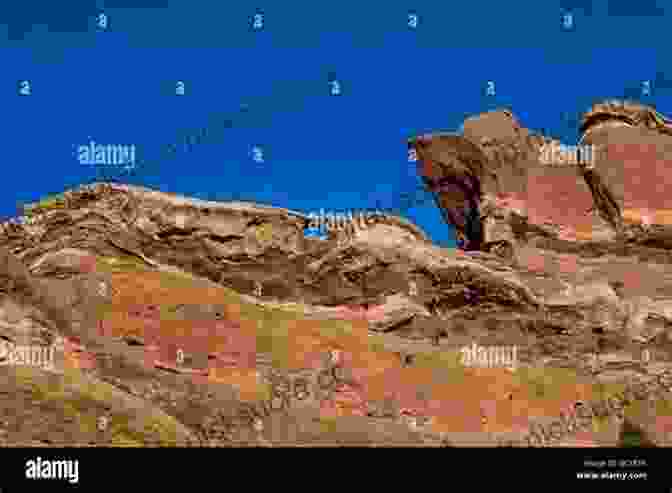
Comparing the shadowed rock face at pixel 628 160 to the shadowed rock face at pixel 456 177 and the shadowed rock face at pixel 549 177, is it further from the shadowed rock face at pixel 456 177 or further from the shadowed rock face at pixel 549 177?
the shadowed rock face at pixel 456 177

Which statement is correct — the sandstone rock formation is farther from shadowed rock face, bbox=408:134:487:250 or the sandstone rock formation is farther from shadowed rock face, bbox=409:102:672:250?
shadowed rock face, bbox=408:134:487:250

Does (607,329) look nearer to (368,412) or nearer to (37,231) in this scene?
(368,412)

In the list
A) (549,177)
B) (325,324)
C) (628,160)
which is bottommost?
(325,324)

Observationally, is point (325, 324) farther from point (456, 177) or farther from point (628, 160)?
point (628, 160)

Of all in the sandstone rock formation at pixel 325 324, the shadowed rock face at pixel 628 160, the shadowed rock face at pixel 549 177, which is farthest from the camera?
the shadowed rock face at pixel 628 160

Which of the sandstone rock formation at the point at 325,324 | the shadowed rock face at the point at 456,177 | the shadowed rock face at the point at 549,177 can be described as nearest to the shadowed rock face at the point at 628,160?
the shadowed rock face at the point at 549,177

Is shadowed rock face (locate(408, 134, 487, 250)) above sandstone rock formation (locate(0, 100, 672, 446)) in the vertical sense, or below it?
above

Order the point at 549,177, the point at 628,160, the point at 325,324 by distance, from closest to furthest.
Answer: the point at 325,324 < the point at 628,160 < the point at 549,177

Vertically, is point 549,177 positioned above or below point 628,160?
below

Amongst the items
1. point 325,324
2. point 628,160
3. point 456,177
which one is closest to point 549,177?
point 628,160

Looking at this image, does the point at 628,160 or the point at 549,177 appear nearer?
the point at 628,160

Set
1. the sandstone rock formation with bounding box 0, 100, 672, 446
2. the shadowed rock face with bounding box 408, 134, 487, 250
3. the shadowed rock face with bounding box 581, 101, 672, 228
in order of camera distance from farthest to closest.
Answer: the shadowed rock face with bounding box 408, 134, 487, 250 < the shadowed rock face with bounding box 581, 101, 672, 228 < the sandstone rock formation with bounding box 0, 100, 672, 446

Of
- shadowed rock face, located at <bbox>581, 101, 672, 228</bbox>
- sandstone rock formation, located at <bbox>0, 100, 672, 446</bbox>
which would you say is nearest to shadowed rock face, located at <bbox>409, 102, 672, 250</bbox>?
shadowed rock face, located at <bbox>581, 101, 672, 228</bbox>

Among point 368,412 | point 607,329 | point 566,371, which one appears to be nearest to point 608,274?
point 607,329
